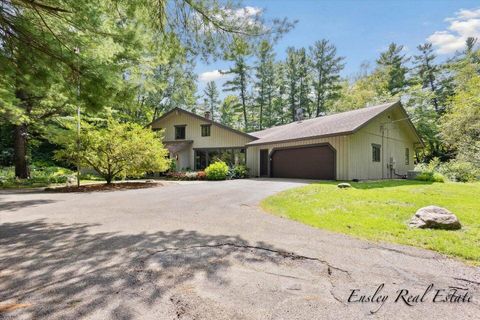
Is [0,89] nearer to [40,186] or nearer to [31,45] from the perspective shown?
[31,45]

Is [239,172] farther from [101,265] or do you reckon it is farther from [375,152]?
[101,265]

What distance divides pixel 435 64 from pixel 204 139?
107ft

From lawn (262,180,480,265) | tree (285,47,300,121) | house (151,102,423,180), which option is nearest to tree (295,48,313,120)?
tree (285,47,300,121)

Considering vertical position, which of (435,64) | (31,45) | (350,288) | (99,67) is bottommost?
(350,288)

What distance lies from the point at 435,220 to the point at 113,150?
13251 millimetres

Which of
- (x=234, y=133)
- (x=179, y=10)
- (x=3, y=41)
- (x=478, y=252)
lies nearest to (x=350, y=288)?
(x=478, y=252)

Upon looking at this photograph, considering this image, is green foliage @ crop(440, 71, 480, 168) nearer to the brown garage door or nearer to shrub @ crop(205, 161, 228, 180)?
the brown garage door

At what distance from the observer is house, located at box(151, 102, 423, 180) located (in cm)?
1447

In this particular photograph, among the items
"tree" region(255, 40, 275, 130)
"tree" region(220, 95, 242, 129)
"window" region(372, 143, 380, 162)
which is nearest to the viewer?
"window" region(372, 143, 380, 162)

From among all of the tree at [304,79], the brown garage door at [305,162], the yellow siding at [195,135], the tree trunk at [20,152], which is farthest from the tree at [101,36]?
the tree at [304,79]

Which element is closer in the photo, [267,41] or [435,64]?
[267,41]

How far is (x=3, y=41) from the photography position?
16.6ft

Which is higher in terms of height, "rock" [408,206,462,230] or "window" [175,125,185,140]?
"window" [175,125,185,140]

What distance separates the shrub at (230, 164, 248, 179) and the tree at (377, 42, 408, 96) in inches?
1009
